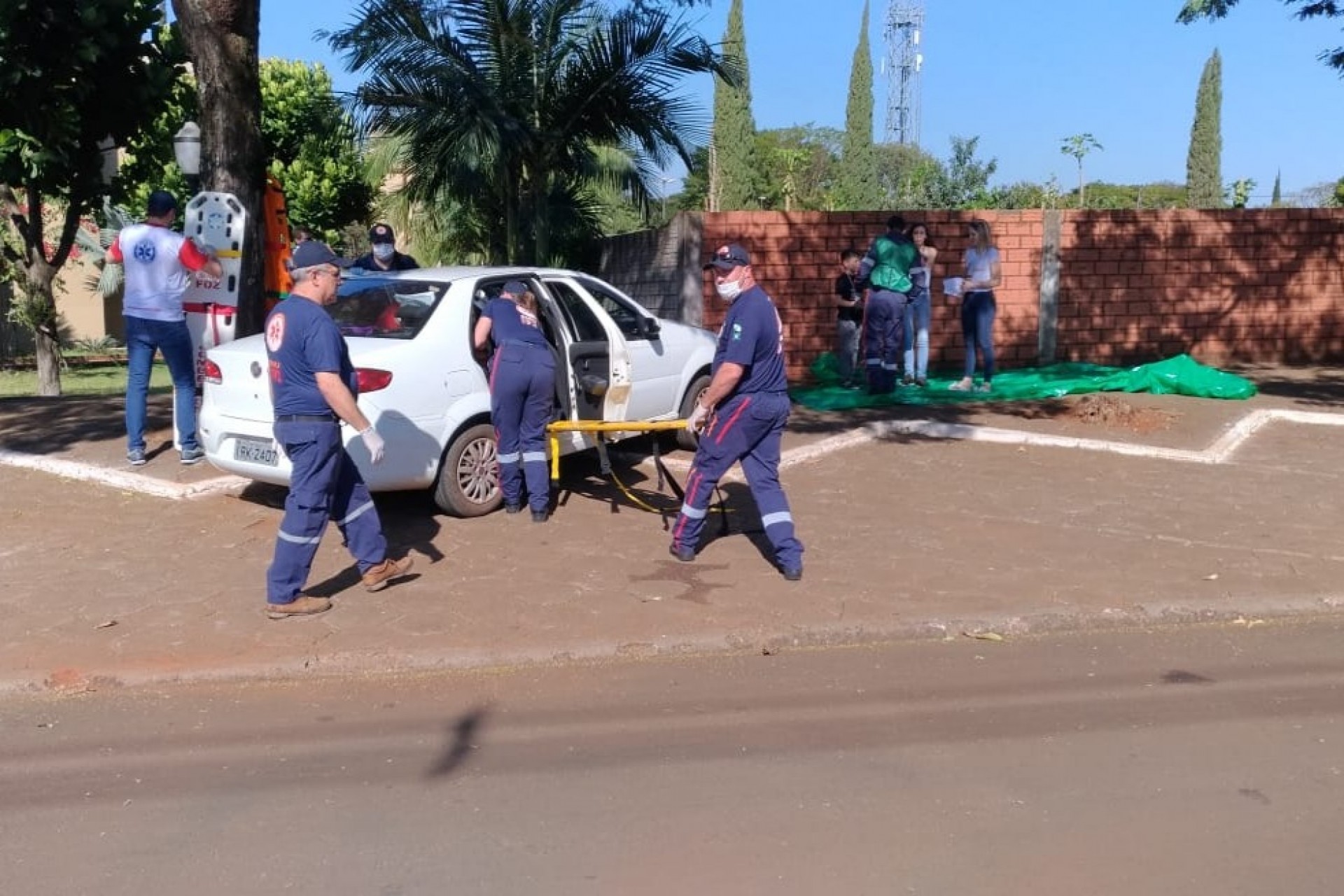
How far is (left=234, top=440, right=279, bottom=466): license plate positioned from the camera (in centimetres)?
750

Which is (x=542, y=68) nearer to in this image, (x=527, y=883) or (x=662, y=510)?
(x=662, y=510)

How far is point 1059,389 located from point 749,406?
7.21 m

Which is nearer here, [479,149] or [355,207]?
[479,149]

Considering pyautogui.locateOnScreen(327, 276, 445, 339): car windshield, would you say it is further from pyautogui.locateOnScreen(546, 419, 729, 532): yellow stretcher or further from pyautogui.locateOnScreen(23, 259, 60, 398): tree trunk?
pyautogui.locateOnScreen(23, 259, 60, 398): tree trunk

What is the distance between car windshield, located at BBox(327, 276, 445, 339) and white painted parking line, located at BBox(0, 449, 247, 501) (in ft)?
4.90

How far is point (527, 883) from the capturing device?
3816mm

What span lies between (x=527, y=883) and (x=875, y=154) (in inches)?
1786

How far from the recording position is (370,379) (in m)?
7.47

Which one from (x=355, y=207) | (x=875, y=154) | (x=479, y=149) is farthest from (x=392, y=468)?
(x=875, y=154)

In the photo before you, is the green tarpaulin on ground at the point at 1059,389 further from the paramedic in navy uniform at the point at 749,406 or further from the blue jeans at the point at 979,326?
the paramedic in navy uniform at the point at 749,406

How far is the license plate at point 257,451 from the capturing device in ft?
24.6

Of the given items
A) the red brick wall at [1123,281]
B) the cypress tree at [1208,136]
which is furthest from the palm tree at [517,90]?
the cypress tree at [1208,136]

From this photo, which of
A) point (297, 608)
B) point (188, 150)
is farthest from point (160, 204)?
point (297, 608)

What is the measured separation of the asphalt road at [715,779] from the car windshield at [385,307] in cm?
291
